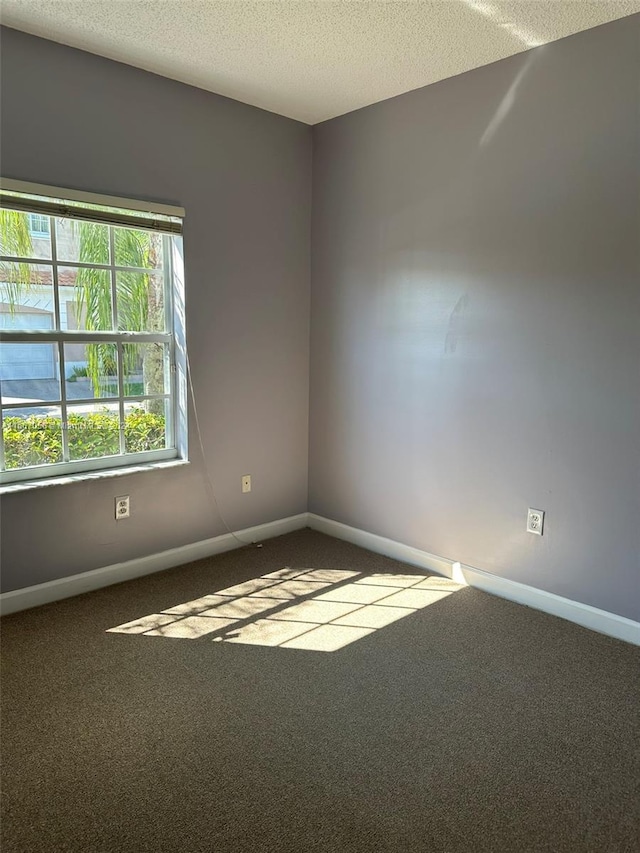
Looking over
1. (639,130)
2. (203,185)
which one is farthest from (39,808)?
(639,130)

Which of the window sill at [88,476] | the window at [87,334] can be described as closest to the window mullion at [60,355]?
the window at [87,334]

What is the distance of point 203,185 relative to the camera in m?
3.29

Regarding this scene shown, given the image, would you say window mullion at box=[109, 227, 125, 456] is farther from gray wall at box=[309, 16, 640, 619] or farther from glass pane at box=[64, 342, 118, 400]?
gray wall at box=[309, 16, 640, 619]

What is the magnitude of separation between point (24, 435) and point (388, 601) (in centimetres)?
192

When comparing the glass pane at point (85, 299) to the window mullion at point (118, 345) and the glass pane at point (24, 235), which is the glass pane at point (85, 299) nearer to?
the window mullion at point (118, 345)

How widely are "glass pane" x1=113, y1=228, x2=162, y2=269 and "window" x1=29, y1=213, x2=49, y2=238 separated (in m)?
0.33

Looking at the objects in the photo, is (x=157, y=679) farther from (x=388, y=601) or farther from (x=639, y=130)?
(x=639, y=130)

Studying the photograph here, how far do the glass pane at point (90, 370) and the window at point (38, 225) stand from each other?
515mm

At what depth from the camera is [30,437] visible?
287cm

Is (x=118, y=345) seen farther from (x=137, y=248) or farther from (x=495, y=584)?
(x=495, y=584)

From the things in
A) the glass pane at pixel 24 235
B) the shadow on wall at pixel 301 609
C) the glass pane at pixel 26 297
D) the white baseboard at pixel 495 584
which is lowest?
the shadow on wall at pixel 301 609

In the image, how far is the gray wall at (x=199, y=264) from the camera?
2744mm

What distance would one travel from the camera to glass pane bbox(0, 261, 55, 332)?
108 inches

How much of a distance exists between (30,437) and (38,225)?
98 cm
